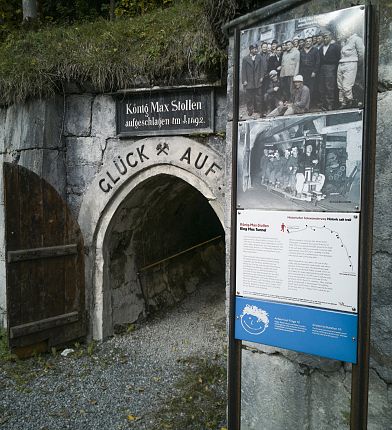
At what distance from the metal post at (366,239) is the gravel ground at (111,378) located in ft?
6.50

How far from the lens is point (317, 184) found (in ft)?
5.83

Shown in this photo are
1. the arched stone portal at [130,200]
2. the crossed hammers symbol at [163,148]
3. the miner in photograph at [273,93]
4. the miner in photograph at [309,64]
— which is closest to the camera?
the miner in photograph at [309,64]

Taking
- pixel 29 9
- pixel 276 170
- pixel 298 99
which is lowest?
pixel 276 170

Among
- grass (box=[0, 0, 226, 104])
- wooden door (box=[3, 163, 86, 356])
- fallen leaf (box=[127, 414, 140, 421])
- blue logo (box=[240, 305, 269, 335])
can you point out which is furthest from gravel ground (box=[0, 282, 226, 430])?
grass (box=[0, 0, 226, 104])

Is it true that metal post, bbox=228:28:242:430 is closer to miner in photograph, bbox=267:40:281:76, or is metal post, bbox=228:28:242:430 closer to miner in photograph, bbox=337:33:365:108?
miner in photograph, bbox=267:40:281:76

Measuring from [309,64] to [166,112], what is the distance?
2560 millimetres

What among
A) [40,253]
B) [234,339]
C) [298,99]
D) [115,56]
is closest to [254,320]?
[234,339]

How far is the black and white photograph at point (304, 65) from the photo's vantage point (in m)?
1.67

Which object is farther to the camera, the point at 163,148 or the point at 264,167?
the point at 163,148

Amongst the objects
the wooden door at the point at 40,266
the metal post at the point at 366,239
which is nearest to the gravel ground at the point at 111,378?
the wooden door at the point at 40,266

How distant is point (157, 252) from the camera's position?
5551mm

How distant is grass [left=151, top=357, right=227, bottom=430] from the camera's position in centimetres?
315

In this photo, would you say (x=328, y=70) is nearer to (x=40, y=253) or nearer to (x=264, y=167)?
(x=264, y=167)

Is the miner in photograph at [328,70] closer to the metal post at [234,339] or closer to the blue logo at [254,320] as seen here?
the metal post at [234,339]
